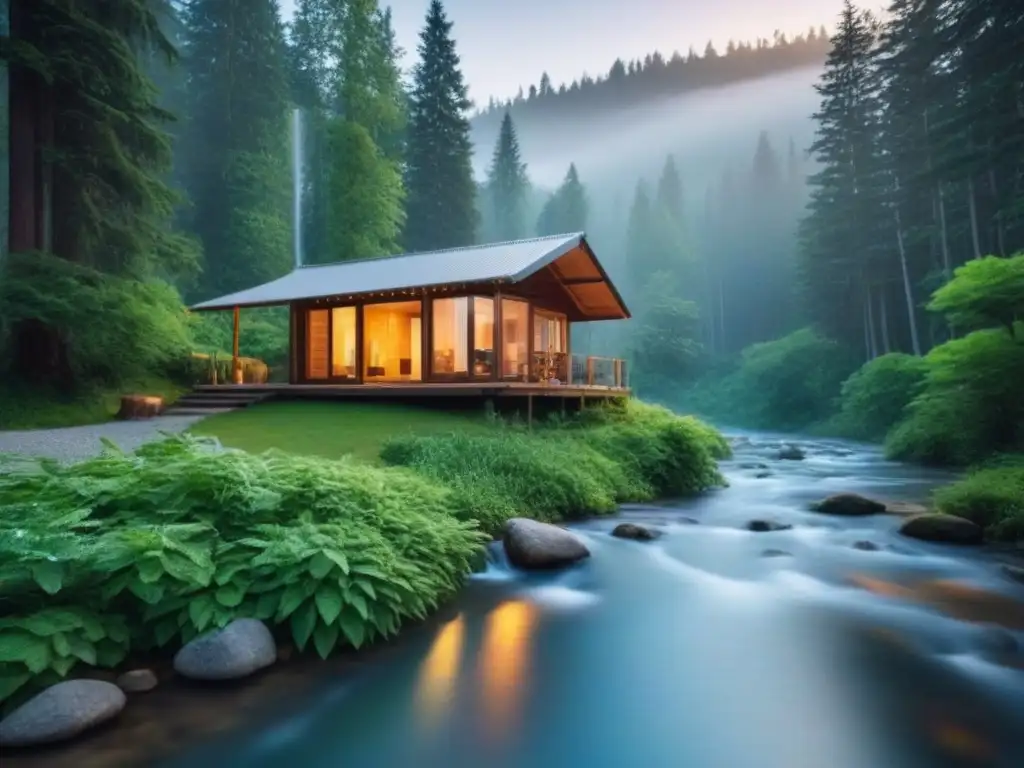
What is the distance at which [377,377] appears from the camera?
696 inches

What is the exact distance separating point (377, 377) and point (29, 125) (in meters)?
9.36

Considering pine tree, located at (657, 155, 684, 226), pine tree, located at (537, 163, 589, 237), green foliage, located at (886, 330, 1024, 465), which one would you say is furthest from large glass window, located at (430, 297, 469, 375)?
pine tree, located at (657, 155, 684, 226)

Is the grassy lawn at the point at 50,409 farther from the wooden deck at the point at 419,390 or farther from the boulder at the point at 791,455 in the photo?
the boulder at the point at 791,455

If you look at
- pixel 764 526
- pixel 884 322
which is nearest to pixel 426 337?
pixel 764 526

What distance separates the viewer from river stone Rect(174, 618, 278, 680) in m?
4.30

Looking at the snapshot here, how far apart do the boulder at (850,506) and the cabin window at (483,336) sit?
7.56 meters

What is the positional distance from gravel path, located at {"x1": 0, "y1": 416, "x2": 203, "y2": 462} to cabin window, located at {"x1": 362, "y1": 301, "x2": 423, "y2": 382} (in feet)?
17.3

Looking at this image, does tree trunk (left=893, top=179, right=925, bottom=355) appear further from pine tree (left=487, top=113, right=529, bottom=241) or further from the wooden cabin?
pine tree (left=487, top=113, right=529, bottom=241)

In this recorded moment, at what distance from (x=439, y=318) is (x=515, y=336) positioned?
2178 millimetres

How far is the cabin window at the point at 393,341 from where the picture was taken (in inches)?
701

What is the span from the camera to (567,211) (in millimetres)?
58938

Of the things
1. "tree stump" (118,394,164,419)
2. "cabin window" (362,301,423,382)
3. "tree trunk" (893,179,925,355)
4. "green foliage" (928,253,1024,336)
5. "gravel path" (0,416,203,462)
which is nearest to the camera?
"gravel path" (0,416,203,462)

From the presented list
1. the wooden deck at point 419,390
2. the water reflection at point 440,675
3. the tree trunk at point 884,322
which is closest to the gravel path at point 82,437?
the wooden deck at point 419,390

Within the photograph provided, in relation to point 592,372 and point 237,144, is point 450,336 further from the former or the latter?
point 237,144
